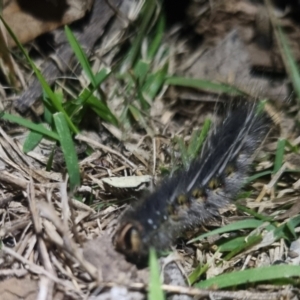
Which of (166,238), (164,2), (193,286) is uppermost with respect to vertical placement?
(164,2)

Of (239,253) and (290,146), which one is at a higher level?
(290,146)

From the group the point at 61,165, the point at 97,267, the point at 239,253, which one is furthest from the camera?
the point at 61,165

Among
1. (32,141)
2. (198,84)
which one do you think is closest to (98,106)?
(32,141)

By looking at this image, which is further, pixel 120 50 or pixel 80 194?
pixel 120 50

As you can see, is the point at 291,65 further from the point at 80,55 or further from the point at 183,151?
the point at 80,55

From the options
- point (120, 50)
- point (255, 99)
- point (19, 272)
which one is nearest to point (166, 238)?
point (19, 272)

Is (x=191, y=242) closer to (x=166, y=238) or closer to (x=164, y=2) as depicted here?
(x=166, y=238)

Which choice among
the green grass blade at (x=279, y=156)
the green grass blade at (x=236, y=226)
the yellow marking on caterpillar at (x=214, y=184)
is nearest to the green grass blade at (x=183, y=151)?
the yellow marking on caterpillar at (x=214, y=184)

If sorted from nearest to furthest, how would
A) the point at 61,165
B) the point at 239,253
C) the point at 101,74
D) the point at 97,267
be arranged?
the point at 97,267 < the point at 239,253 < the point at 61,165 < the point at 101,74

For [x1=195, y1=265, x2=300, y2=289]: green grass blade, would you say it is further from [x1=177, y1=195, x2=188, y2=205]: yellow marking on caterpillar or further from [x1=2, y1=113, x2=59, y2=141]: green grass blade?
[x1=2, y1=113, x2=59, y2=141]: green grass blade
